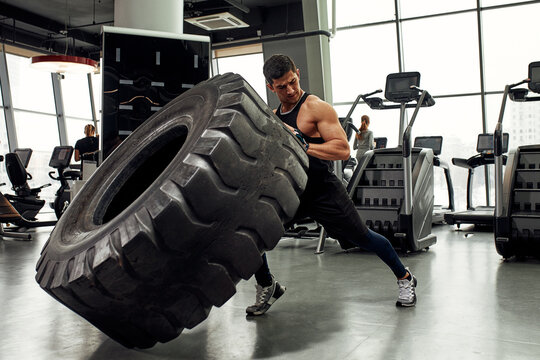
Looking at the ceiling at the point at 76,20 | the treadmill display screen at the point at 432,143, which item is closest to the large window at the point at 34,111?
the ceiling at the point at 76,20

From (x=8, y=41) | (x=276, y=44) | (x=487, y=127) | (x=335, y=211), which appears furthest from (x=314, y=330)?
(x=8, y=41)

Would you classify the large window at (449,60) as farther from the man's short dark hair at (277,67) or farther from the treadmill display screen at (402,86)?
the man's short dark hair at (277,67)

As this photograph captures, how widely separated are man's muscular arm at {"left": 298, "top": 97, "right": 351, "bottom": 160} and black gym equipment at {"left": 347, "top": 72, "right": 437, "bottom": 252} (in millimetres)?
2201

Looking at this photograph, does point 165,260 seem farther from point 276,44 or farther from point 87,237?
point 276,44

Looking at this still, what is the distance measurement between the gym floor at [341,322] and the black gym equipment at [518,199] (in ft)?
0.70

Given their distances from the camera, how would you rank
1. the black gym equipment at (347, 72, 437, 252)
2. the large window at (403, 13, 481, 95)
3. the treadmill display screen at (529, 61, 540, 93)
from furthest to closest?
1. the large window at (403, 13, 481, 95)
2. the black gym equipment at (347, 72, 437, 252)
3. the treadmill display screen at (529, 61, 540, 93)

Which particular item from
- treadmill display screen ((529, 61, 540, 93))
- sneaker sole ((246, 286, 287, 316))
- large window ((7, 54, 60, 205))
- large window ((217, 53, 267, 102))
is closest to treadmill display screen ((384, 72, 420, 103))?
treadmill display screen ((529, 61, 540, 93))

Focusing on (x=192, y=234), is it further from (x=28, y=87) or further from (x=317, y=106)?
(x=28, y=87)

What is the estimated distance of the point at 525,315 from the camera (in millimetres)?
2496

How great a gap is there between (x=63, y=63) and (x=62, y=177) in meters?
2.02

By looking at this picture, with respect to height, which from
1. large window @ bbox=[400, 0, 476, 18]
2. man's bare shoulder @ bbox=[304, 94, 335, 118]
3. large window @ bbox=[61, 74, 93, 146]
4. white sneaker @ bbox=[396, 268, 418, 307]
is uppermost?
large window @ bbox=[400, 0, 476, 18]

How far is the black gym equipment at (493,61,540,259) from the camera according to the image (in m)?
4.15

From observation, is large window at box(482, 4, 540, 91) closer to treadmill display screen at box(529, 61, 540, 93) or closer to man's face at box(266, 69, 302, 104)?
treadmill display screen at box(529, 61, 540, 93)

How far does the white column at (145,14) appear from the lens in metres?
4.41
